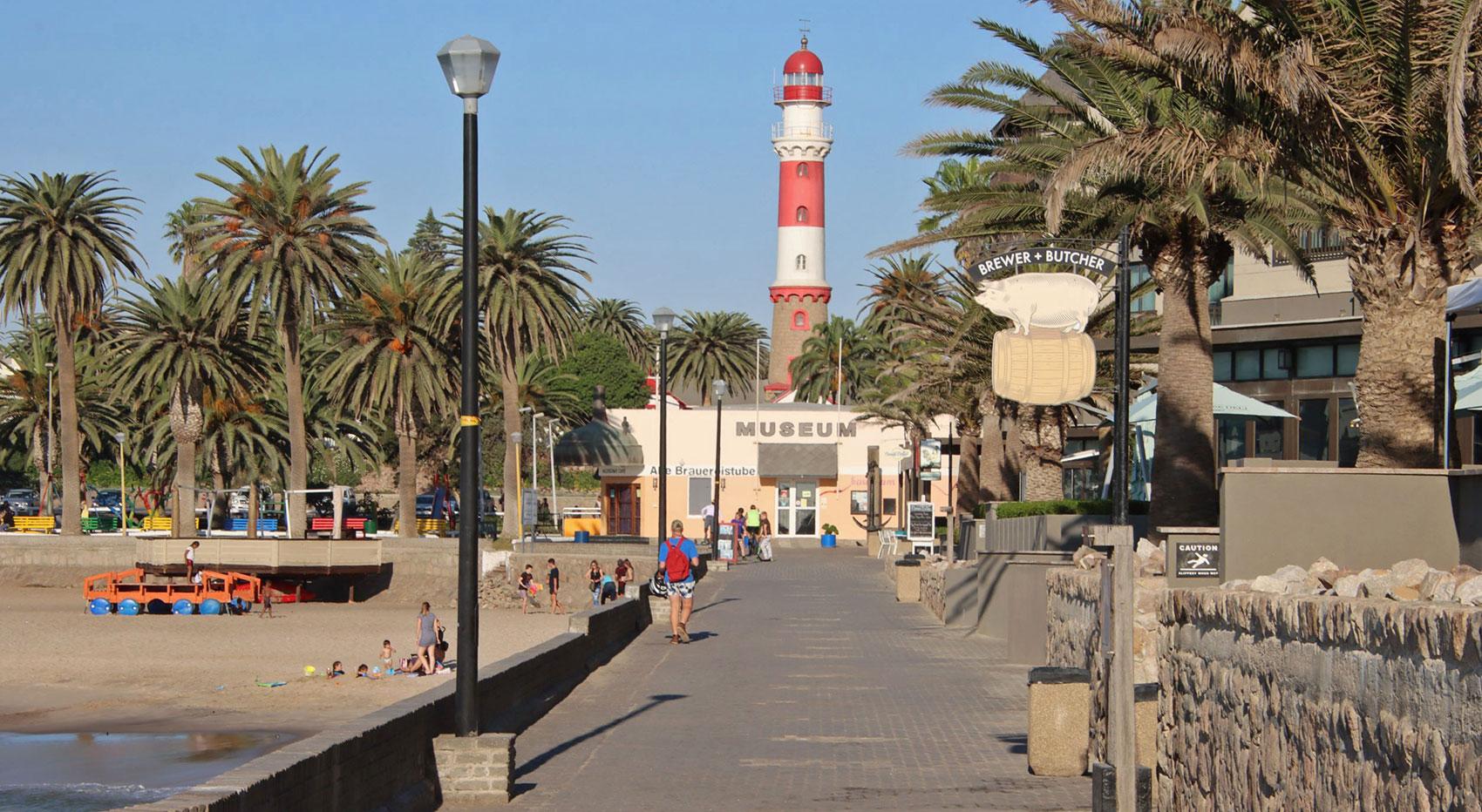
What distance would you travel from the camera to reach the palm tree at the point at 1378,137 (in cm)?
1345

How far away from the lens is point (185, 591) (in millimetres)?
46750

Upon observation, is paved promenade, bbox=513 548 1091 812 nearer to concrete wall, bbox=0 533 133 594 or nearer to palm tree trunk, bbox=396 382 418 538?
palm tree trunk, bbox=396 382 418 538

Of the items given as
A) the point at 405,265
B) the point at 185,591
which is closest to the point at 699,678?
the point at 185,591

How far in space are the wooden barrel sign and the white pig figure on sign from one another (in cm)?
25

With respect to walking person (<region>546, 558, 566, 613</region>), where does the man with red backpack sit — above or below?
above

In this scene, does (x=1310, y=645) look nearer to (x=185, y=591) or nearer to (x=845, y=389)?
(x=185, y=591)

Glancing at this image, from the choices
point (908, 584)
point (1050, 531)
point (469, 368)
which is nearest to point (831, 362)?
point (908, 584)

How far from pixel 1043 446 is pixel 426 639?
41.2 ft

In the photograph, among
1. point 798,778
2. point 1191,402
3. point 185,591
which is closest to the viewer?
point 798,778

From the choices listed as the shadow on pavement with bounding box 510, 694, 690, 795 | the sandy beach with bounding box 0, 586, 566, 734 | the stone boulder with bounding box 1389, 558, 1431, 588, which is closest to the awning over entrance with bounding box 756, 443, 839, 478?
the sandy beach with bounding box 0, 586, 566, 734

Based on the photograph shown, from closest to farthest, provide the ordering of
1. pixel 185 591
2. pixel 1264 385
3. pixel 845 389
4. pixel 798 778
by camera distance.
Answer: pixel 798 778, pixel 1264 385, pixel 185 591, pixel 845 389

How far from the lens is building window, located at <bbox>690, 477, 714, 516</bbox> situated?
242 ft

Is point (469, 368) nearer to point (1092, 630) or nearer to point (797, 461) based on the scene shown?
point (1092, 630)

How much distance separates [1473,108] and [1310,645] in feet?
24.6
